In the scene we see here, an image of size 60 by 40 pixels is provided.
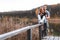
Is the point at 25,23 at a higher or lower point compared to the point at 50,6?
lower

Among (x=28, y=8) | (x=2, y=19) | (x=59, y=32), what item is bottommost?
(x=59, y=32)

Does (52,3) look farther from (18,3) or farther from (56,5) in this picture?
(18,3)

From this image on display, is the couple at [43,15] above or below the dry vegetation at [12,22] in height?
above

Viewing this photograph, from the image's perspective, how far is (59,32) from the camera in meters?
5.23

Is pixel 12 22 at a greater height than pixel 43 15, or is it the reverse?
pixel 43 15

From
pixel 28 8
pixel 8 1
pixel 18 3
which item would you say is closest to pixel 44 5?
pixel 28 8

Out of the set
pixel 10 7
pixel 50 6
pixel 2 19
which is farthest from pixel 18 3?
pixel 50 6

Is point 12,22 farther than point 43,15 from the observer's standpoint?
Yes

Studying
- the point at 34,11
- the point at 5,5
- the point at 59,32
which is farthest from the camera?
the point at 5,5

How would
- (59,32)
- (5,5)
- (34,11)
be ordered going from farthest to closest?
(5,5) < (34,11) < (59,32)

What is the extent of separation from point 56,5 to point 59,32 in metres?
0.87

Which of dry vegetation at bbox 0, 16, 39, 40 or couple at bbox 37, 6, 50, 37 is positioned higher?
couple at bbox 37, 6, 50, 37

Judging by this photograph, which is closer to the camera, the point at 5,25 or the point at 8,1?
the point at 5,25

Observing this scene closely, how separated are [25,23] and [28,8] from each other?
1.82ft
